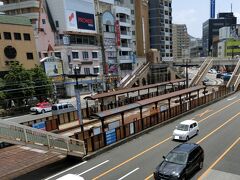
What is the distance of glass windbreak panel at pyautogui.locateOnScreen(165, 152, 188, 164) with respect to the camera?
14.8 metres

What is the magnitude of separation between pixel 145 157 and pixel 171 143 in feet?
13.1

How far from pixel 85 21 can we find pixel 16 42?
62.6 feet

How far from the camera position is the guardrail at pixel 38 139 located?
15946 mm

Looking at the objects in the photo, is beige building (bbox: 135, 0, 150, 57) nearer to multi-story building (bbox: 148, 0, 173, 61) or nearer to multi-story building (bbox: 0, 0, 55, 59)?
multi-story building (bbox: 148, 0, 173, 61)

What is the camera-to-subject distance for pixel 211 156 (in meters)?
18.4

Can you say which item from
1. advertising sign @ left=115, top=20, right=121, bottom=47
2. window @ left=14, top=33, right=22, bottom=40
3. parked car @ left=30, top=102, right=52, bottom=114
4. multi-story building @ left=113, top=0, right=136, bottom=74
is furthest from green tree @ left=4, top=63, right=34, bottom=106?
multi-story building @ left=113, top=0, right=136, bottom=74

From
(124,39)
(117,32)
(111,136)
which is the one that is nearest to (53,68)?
(117,32)

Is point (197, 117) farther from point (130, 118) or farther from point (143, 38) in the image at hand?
point (143, 38)

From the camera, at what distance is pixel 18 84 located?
131 ft

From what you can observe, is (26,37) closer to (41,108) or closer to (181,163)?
(41,108)

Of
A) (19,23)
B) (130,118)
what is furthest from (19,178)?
(19,23)

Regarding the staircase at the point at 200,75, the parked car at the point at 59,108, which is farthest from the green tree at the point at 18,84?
the staircase at the point at 200,75

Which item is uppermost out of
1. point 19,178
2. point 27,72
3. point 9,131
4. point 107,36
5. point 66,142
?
point 107,36

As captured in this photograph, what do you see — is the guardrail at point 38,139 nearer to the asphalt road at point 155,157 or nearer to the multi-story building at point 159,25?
the asphalt road at point 155,157
